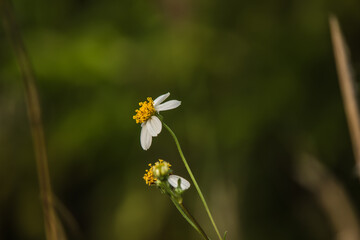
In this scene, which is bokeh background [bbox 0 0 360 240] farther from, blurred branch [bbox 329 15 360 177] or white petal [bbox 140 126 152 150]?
white petal [bbox 140 126 152 150]

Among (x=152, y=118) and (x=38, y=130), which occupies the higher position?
(x=38, y=130)

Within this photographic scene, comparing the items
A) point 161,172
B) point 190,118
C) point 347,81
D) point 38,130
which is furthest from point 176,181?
point 190,118

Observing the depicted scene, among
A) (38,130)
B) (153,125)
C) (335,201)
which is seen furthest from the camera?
(335,201)

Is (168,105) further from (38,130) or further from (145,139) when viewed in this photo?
(38,130)

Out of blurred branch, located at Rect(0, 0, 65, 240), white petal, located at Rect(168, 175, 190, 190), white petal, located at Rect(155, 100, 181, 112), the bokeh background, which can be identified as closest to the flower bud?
white petal, located at Rect(168, 175, 190, 190)

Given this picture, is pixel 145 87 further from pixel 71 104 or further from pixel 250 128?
pixel 250 128

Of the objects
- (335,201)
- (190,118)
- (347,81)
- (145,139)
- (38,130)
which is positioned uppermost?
(190,118)
